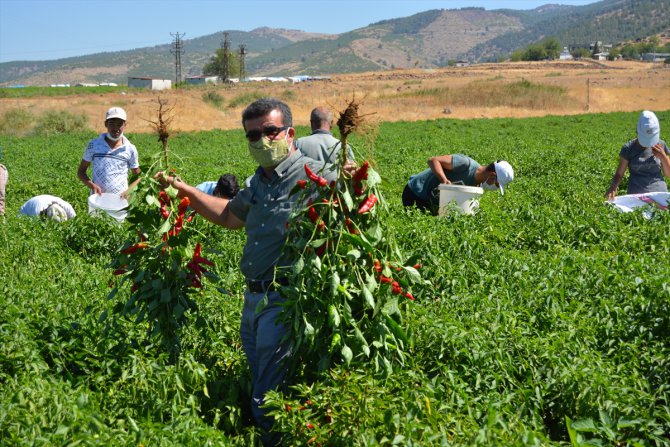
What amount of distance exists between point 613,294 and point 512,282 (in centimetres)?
77

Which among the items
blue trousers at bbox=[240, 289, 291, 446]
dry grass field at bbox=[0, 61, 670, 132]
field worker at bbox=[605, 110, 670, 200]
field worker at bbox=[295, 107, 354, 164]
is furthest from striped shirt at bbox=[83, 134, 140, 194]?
dry grass field at bbox=[0, 61, 670, 132]

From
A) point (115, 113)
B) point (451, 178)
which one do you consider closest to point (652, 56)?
point (451, 178)

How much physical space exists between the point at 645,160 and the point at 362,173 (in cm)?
610

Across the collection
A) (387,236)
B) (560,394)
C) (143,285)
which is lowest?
Answer: (560,394)

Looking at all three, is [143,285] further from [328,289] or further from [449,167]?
[449,167]

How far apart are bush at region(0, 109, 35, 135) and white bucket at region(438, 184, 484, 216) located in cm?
3432

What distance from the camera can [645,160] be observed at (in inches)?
346

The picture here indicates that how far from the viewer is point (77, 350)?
460 cm

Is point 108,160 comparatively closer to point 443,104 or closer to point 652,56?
point 443,104

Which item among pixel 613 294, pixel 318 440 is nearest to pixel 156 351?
pixel 318 440

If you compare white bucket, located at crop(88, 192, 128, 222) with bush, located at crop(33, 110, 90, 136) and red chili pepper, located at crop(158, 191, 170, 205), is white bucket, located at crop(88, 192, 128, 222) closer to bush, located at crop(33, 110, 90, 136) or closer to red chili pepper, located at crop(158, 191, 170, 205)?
→ red chili pepper, located at crop(158, 191, 170, 205)

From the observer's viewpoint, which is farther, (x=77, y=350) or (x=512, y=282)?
(x=512, y=282)

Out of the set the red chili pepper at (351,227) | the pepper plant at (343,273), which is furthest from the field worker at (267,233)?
the red chili pepper at (351,227)

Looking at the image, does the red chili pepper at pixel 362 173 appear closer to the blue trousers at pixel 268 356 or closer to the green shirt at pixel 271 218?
the green shirt at pixel 271 218
